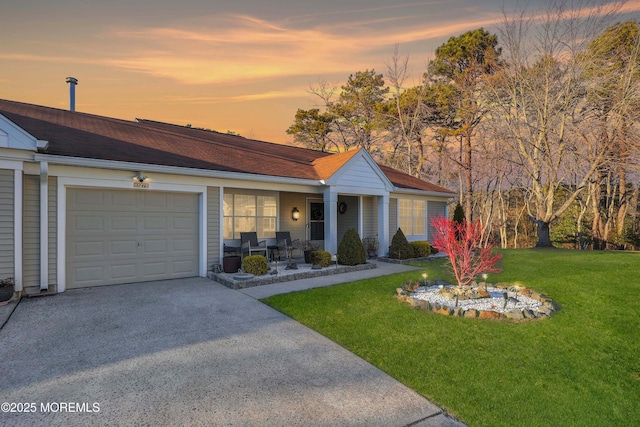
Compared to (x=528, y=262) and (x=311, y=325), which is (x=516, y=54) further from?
(x=311, y=325)

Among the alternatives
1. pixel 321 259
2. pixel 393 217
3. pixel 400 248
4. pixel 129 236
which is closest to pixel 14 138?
pixel 129 236

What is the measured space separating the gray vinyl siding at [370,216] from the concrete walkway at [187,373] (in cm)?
762

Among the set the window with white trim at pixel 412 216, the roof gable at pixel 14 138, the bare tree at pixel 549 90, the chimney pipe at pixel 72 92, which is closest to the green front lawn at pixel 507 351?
the roof gable at pixel 14 138

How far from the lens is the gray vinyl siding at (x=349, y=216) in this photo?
12273mm

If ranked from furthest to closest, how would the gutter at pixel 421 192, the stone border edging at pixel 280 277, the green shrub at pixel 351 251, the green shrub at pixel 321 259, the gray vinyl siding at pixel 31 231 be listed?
1. the gutter at pixel 421 192
2. the green shrub at pixel 351 251
3. the green shrub at pixel 321 259
4. the stone border edging at pixel 280 277
5. the gray vinyl siding at pixel 31 231

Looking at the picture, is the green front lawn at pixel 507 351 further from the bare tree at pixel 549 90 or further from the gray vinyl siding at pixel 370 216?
the bare tree at pixel 549 90

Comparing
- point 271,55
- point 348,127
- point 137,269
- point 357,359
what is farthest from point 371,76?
point 357,359

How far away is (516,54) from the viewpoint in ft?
50.8

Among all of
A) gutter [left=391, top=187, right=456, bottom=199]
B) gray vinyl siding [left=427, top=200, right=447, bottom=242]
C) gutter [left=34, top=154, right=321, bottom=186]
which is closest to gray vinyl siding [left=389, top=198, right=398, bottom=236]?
gutter [left=391, top=187, right=456, bottom=199]

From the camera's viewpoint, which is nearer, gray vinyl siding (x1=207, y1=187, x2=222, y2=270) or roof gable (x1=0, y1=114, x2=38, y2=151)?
roof gable (x1=0, y1=114, x2=38, y2=151)

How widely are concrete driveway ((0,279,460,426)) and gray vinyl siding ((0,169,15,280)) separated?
103cm

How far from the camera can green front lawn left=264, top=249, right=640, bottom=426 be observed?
2.70 m

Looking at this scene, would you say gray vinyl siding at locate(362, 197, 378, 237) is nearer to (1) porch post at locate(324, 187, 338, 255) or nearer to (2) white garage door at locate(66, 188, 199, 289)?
(1) porch post at locate(324, 187, 338, 255)

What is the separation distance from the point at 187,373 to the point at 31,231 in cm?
513
